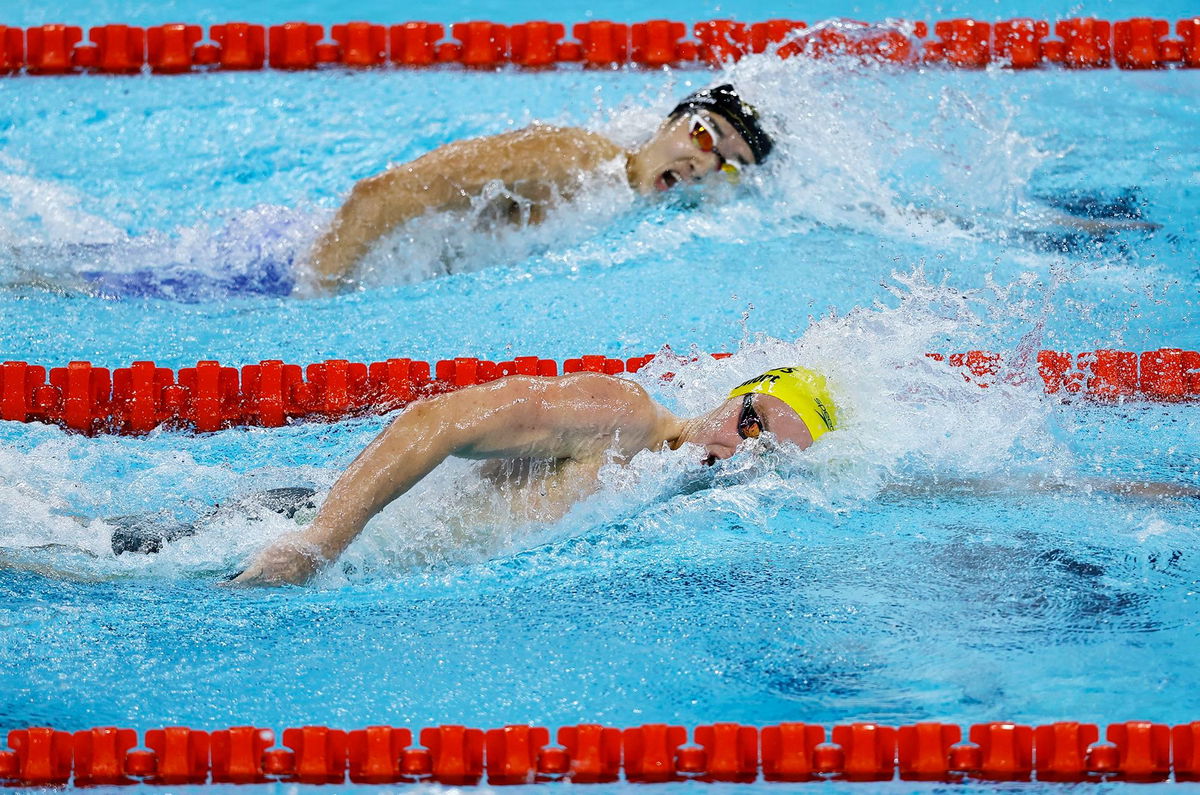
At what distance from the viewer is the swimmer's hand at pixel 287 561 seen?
9.45 feet

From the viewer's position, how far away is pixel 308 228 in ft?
15.4

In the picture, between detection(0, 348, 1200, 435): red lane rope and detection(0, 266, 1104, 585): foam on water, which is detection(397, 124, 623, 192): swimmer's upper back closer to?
detection(0, 348, 1200, 435): red lane rope

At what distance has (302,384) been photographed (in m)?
4.00

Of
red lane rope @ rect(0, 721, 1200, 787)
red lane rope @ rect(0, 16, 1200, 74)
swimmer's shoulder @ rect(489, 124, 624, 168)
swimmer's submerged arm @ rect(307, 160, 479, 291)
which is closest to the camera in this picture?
red lane rope @ rect(0, 721, 1200, 787)

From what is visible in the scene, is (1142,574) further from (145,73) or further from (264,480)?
(145,73)

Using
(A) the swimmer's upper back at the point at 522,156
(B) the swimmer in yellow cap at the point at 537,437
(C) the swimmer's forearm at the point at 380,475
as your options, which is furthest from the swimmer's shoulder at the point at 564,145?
(C) the swimmer's forearm at the point at 380,475

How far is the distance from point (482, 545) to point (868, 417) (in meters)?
1.05

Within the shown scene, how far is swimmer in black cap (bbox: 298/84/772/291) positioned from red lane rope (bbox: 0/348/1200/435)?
24.4 inches

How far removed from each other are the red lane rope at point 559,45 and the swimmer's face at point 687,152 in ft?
4.39

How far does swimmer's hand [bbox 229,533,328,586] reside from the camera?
2.88 m

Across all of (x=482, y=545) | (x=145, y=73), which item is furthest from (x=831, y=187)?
(x=145, y=73)

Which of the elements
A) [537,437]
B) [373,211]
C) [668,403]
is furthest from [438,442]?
[373,211]

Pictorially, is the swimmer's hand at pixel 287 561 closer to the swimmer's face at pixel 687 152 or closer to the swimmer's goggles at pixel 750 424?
the swimmer's goggles at pixel 750 424

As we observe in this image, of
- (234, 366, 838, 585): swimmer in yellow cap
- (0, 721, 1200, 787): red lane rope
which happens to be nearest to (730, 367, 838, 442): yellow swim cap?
(234, 366, 838, 585): swimmer in yellow cap
